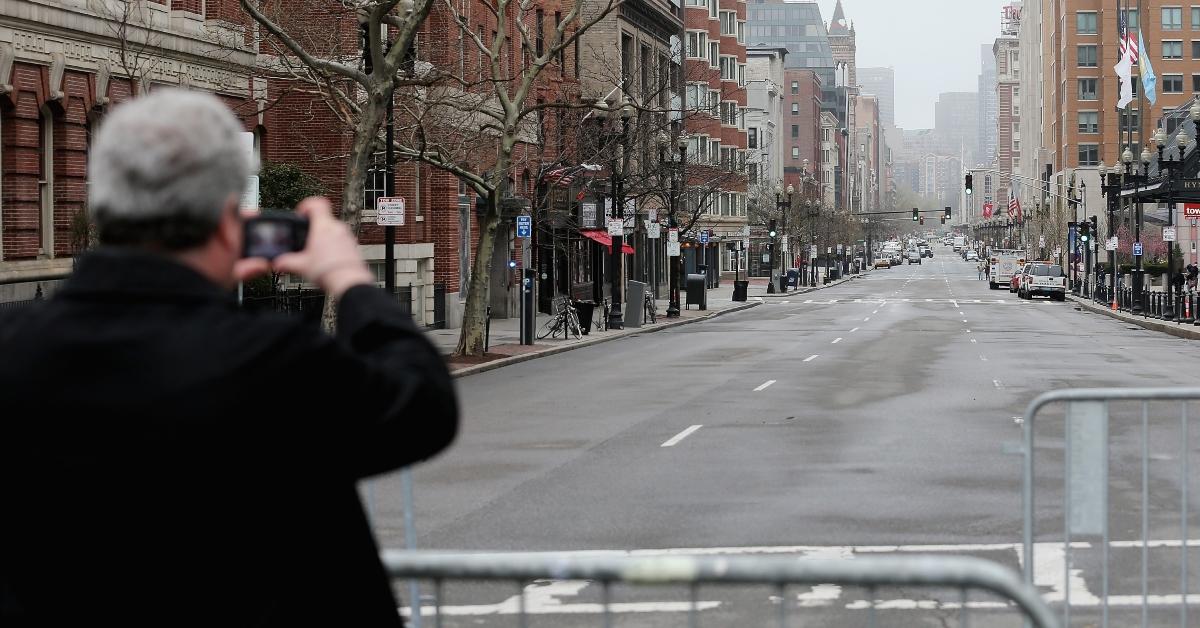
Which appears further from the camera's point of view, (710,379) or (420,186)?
(420,186)

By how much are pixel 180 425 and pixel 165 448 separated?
0.05 metres

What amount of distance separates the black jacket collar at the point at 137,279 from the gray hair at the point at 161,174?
0.04 m

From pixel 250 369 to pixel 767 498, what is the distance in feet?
32.9

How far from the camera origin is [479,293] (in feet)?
98.0

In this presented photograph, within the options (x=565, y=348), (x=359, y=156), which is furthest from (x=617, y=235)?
(x=359, y=156)

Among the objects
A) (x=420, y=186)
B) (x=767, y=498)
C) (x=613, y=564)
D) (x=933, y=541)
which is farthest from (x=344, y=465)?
(x=420, y=186)

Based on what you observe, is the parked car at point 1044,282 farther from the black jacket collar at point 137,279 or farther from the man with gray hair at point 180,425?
the black jacket collar at point 137,279

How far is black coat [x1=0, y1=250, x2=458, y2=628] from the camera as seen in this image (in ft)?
8.66

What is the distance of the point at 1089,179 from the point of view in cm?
13288

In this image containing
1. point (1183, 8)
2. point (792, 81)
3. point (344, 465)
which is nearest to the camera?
point (344, 465)

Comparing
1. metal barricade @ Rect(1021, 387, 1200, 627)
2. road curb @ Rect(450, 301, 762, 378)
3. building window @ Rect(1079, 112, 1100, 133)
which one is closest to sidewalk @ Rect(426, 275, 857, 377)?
road curb @ Rect(450, 301, 762, 378)

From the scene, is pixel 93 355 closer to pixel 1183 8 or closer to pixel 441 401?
pixel 441 401

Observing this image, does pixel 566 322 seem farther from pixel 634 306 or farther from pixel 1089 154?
pixel 1089 154

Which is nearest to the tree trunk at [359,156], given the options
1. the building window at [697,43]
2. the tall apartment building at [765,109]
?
the building window at [697,43]
